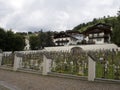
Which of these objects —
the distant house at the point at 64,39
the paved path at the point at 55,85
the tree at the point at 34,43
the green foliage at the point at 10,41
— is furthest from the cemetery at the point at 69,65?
the distant house at the point at 64,39

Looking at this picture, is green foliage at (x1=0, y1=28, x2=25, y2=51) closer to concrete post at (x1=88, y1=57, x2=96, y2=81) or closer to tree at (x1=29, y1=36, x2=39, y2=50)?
tree at (x1=29, y1=36, x2=39, y2=50)

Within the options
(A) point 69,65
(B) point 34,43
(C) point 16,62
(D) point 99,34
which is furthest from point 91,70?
(B) point 34,43

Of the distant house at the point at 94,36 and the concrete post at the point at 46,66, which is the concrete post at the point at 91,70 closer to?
the concrete post at the point at 46,66

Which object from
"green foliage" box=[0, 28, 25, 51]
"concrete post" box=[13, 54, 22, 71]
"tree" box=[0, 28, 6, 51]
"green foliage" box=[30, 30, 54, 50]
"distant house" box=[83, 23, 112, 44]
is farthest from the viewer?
"green foliage" box=[30, 30, 54, 50]

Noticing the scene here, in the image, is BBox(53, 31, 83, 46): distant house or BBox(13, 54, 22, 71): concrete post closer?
BBox(13, 54, 22, 71): concrete post

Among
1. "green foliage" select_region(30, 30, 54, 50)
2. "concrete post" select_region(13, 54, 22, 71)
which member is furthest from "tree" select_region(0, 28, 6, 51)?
"concrete post" select_region(13, 54, 22, 71)

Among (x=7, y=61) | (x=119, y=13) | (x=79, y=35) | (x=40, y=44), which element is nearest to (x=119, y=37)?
(x=119, y=13)

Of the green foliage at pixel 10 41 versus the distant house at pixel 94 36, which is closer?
the green foliage at pixel 10 41

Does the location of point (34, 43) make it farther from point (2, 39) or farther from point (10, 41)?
point (2, 39)

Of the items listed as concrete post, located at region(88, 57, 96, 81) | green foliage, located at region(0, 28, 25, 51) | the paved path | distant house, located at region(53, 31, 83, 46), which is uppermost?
distant house, located at region(53, 31, 83, 46)

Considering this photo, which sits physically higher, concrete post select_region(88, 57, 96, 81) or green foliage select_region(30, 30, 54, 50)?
green foliage select_region(30, 30, 54, 50)

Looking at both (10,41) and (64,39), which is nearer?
(10,41)

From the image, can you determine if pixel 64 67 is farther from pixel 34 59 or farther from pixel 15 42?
pixel 15 42

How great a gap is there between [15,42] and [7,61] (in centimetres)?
3285
